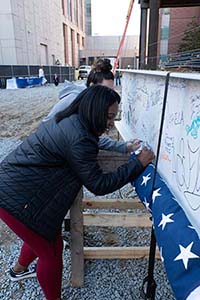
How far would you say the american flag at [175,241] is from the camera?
100cm

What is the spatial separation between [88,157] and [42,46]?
33545mm

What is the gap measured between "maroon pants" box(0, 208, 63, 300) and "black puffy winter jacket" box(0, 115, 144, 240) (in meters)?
0.07

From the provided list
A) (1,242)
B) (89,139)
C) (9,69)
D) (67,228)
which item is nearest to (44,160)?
(89,139)

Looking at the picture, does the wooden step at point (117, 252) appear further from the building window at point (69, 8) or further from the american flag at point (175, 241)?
the building window at point (69, 8)

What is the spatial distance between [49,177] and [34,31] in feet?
100

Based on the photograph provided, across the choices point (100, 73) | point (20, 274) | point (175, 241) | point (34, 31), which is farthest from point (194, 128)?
point (34, 31)

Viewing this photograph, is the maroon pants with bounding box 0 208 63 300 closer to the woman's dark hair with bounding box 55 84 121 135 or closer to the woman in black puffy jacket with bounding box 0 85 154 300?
the woman in black puffy jacket with bounding box 0 85 154 300

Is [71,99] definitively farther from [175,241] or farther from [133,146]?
[175,241]

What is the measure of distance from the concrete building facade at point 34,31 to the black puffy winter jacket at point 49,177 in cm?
2457

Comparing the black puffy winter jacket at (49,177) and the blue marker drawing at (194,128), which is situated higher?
the blue marker drawing at (194,128)

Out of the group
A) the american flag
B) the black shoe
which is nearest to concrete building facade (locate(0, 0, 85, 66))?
the black shoe

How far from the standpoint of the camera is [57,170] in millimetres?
1590

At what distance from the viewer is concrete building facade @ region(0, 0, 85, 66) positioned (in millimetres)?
23719

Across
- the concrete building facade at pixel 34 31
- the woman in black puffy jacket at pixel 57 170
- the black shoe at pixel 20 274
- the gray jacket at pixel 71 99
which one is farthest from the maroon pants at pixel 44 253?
the concrete building facade at pixel 34 31
